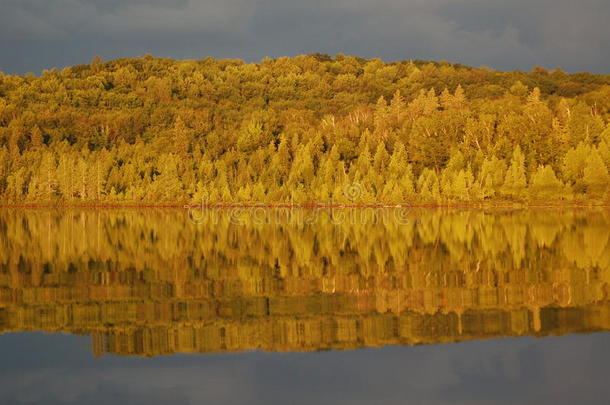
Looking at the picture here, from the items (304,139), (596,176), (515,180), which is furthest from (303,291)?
(304,139)

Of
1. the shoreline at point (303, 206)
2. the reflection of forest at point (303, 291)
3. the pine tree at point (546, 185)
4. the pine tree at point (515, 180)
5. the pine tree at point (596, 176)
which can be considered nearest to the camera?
the reflection of forest at point (303, 291)

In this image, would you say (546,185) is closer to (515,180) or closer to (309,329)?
(515,180)

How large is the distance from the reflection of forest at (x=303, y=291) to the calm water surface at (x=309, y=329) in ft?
0.20

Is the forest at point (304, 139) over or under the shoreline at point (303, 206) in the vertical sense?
over

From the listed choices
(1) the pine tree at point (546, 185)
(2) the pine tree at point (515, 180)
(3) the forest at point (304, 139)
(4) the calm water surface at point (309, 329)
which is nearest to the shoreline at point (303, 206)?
(3) the forest at point (304, 139)

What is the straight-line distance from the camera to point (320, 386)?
1109 centimetres

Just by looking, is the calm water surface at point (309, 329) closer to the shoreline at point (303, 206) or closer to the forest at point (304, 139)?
the shoreline at point (303, 206)

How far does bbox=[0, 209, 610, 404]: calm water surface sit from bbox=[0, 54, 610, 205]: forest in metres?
59.9

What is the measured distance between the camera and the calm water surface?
11039mm

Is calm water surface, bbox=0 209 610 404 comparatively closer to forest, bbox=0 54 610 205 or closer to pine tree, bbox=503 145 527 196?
pine tree, bbox=503 145 527 196

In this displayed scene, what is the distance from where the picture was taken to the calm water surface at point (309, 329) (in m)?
11.0

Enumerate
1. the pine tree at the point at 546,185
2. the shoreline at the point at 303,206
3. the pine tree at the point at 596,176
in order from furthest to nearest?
the pine tree at the point at 546,185 → the pine tree at the point at 596,176 → the shoreline at the point at 303,206

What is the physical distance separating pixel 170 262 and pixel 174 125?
121 meters

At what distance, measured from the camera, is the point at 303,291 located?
18.6 m
